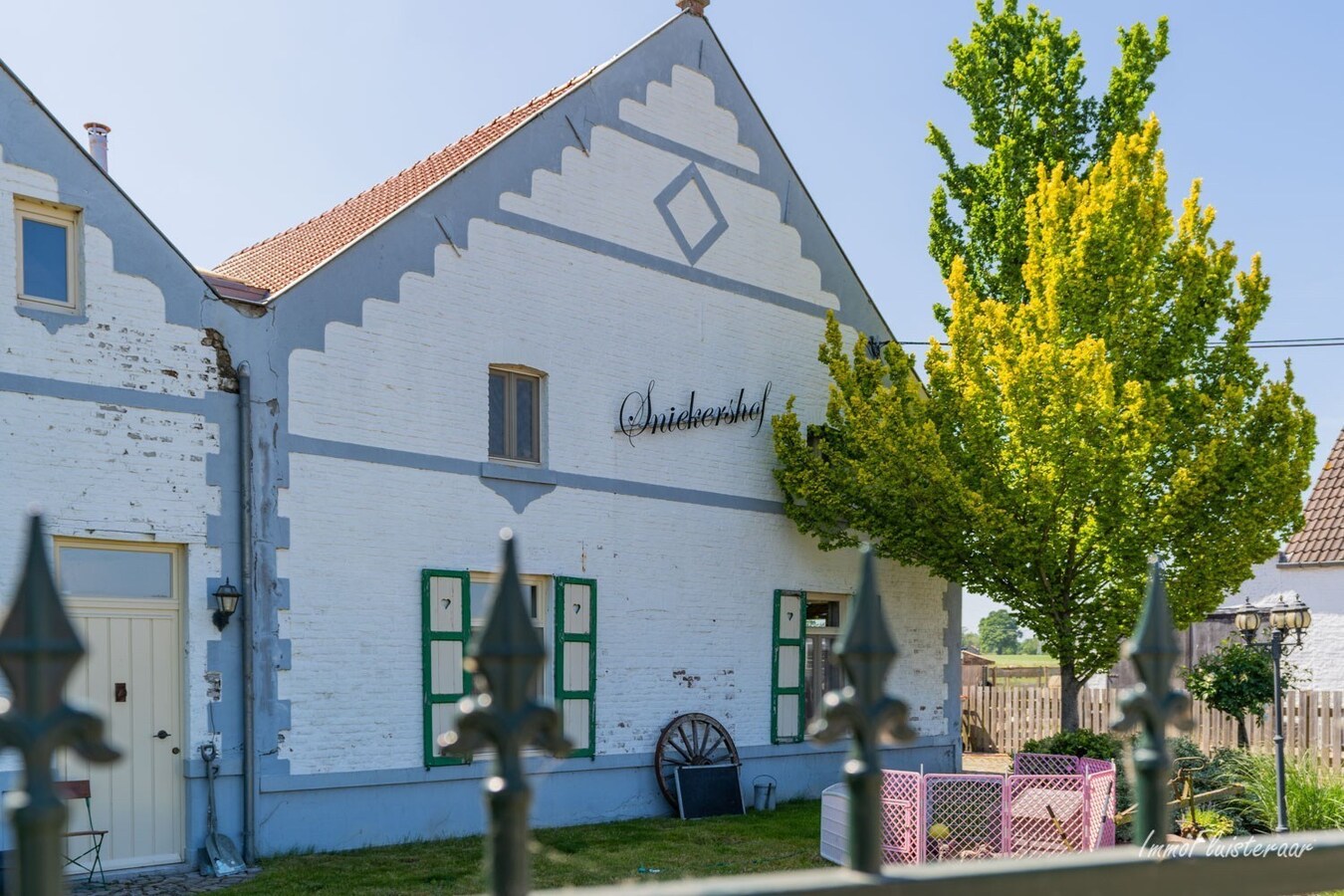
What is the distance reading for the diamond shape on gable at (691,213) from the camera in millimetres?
13719

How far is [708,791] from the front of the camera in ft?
42.3

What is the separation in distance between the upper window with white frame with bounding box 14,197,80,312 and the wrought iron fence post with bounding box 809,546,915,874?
9.05m

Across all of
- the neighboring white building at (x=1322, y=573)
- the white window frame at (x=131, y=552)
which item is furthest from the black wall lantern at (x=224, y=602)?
the neighboring white building at (x=1322, y=573)

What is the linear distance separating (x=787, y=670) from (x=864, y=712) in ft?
41.5

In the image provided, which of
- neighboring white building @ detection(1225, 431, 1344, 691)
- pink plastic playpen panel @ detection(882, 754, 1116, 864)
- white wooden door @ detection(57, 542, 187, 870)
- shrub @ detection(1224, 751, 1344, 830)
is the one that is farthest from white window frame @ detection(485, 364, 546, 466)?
neighboring white building @ detection(1225, 431, 1344, 691)

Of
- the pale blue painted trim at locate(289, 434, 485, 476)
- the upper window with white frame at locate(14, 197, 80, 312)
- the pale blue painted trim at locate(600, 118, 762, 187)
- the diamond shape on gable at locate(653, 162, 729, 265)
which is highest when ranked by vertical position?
the pale blue painted trim at locate(600, 118, 762, 187)

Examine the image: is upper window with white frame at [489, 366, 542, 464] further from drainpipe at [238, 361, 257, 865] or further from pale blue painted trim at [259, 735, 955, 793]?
pale blue painted trim at [259, 735, 955, 793]

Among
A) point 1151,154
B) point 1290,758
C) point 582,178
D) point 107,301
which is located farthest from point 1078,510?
point 107,301

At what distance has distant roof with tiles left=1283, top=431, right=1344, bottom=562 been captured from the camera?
68.3ft

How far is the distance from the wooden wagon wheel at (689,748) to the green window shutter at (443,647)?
247 centimetres

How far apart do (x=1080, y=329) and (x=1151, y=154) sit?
2241 millimetres

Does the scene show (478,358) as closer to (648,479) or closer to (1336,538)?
(648,479)

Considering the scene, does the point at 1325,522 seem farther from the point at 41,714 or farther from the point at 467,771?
the point at 41,714

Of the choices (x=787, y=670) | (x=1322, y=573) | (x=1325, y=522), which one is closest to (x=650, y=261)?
(x=787, y=670)
